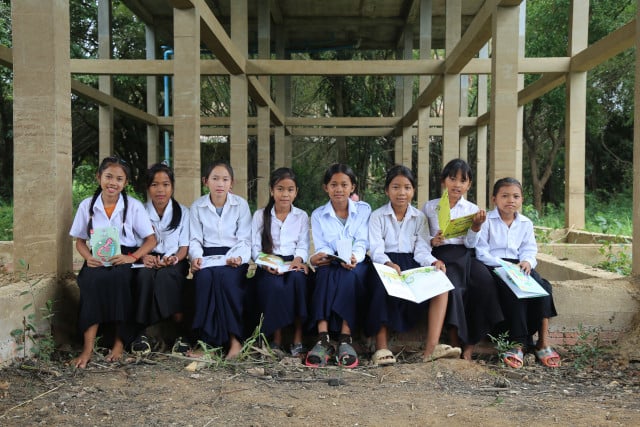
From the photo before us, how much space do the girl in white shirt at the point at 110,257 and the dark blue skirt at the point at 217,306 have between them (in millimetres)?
466

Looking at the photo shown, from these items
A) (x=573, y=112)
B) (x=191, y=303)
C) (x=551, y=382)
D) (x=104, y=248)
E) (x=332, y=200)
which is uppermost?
(x=573, y=112)

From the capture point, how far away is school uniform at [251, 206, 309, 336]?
3.85 m

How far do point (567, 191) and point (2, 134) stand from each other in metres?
15.1

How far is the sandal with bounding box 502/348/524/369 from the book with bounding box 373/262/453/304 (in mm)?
593

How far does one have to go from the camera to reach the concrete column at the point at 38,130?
3.79m

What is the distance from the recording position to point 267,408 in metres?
2.87

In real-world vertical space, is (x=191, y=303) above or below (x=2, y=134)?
below

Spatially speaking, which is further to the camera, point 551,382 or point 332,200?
point 332,200

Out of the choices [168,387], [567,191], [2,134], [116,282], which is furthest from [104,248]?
[2,134]

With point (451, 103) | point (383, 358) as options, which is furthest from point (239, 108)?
point (383, 358)

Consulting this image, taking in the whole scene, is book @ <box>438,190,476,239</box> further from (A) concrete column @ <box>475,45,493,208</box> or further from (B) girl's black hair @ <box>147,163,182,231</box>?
(A) concrete column @ <box>475,45,493,208</box>

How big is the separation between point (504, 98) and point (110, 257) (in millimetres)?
4126

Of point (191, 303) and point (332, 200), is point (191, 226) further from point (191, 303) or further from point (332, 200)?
point (332, 200)

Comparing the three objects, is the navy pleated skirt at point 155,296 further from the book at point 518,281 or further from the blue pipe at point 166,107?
the blue pipe at point 166,107
